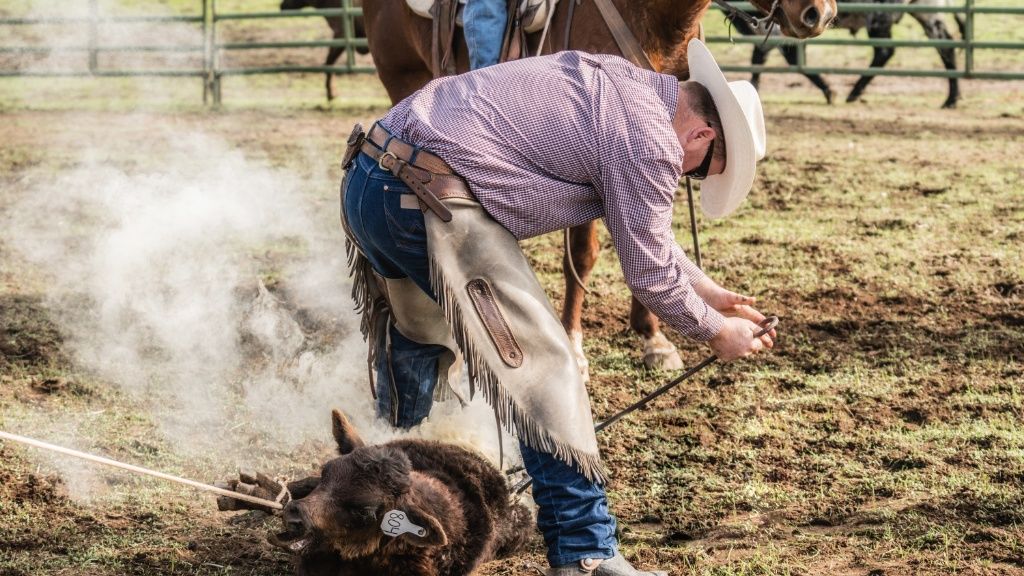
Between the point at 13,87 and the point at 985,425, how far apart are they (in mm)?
12911

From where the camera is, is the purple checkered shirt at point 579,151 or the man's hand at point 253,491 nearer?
the purple checkered shirt at point 579,151

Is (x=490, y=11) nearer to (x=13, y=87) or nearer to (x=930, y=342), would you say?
(x=930, y=342)

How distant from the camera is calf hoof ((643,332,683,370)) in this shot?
5.55 metres

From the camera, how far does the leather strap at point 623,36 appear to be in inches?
209

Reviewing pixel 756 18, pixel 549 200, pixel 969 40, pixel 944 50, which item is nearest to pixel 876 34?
pixel 944 50

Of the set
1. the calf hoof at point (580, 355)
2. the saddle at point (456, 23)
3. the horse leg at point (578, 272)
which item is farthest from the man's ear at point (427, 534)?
the saddle at point (456, 23)

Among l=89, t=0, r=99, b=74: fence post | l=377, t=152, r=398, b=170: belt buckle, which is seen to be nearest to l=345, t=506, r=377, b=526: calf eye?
l=377, t=152, r=398, b=170: belt buckle

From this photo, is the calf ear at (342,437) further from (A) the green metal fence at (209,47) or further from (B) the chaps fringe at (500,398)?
(A) the green metal fence at (209,47)

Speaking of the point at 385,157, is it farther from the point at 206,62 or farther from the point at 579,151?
the point at 206,62

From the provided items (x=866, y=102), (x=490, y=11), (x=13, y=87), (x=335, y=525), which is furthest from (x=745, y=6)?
(x=335, y=525)

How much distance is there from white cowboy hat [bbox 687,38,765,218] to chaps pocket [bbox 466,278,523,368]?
30.9 inches

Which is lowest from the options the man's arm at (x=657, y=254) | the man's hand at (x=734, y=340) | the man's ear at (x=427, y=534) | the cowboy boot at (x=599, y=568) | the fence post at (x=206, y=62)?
the fence post at (x=206, y=62)

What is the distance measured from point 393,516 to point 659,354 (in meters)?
2.47

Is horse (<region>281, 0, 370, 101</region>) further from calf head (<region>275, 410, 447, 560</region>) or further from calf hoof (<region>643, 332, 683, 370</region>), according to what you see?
calf head (<region>275, 410, 447, 560</region>)
